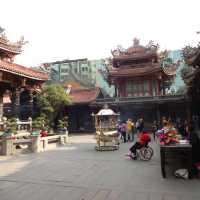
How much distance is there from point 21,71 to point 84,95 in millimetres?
11511

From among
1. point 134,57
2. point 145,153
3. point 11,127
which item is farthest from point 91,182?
point 134,57

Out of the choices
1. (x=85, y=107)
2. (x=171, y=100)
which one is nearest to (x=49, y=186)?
(x=171, y=100)

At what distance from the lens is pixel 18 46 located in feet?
65.2

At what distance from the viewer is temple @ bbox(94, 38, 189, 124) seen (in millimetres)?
23547

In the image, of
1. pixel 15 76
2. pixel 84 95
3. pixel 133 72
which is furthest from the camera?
pixel 84 95

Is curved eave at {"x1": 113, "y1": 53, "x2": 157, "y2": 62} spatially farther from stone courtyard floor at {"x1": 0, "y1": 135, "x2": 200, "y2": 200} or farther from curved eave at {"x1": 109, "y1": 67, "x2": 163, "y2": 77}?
stone courtyard floor at {"x1": 0, "y1": 135, "x2": 200, "y2": 200}

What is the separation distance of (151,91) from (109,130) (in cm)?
1389

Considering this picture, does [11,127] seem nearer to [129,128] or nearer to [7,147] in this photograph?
[7,147]

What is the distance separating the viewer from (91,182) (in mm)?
6480

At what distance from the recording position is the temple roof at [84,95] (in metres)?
25.7

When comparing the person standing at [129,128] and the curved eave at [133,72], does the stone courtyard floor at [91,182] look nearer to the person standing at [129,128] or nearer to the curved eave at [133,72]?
the person standing at [129,128]

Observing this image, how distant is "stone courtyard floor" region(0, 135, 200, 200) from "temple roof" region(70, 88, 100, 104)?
53.6 feet

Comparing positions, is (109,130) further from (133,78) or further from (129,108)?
(133,78)

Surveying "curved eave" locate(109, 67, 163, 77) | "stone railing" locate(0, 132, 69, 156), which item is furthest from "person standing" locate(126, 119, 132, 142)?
"curved eave" locate(109, 67, 163, 77)
